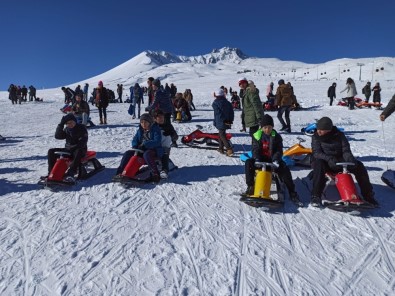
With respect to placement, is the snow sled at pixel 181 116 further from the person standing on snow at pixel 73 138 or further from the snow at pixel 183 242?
the person standing on snow at pixel 73 138

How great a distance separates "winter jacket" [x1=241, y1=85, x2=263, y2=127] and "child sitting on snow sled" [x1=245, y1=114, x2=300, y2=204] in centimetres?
217

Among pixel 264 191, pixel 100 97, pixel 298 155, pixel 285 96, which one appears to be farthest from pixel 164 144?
pixel 100 97

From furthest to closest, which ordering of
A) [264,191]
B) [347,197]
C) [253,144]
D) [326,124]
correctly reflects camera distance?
[253,144]
[326,124]
[264,191]
[347,197]

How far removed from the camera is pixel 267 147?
5.32 meters

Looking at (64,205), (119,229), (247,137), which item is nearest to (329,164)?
(119,229)

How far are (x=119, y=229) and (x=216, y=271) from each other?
4.99 feet

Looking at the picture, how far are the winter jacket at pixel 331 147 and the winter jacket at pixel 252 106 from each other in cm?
257

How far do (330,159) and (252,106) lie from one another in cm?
320

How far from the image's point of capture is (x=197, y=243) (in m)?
3.77

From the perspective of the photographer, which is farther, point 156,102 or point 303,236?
point 156,102

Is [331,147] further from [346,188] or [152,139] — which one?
[152,139]

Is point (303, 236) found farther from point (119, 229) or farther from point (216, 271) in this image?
point (119, 229)

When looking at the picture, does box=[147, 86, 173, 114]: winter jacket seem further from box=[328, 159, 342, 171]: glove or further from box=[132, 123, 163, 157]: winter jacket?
box=[328, 159, 342, 171]: glove

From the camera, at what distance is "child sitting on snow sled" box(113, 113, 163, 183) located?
5691 millimetres
